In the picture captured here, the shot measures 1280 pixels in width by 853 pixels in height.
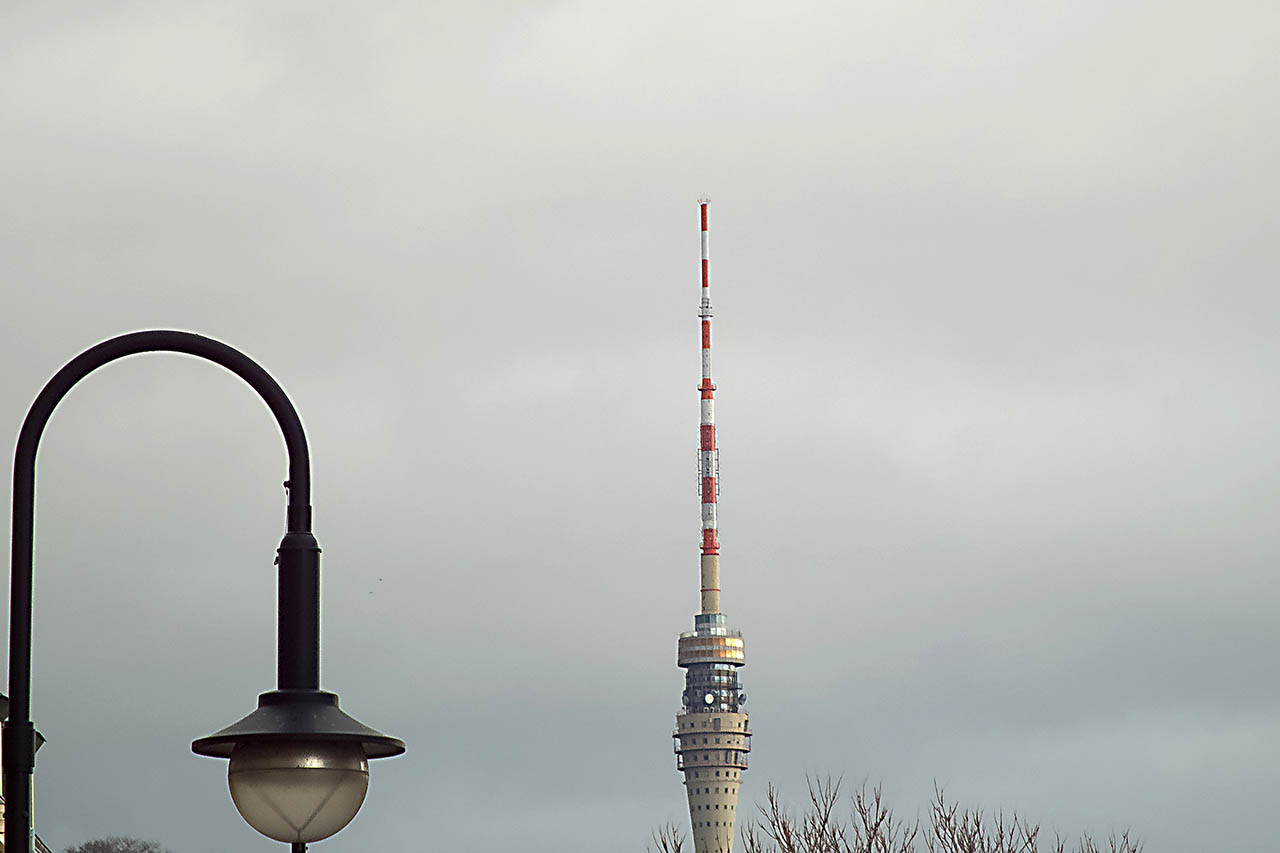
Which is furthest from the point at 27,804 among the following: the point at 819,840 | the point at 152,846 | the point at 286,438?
the point at 152,846

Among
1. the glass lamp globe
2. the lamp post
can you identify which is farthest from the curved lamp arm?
the glass lamp globe

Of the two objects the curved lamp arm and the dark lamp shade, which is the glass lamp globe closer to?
the dark lamp shade

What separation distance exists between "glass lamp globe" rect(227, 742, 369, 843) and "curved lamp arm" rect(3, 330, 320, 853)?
11.9 inches

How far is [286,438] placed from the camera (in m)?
8.70

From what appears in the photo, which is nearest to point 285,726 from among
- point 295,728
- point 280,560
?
point 295,728

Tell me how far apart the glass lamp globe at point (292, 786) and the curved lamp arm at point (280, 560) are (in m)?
0.30

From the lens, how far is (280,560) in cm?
869

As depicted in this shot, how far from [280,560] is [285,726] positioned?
750 mm

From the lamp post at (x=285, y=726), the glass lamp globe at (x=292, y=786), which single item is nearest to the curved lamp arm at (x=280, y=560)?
the lamp post at (x=285, y=726)

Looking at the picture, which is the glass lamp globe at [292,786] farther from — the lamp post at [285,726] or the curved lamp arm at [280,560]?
the curved lamp arm at [280,560]

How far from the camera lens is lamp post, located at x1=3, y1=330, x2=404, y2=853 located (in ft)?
27.4

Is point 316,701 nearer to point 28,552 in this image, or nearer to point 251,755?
point 251,755

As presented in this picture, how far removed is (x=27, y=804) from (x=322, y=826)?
4.30ft

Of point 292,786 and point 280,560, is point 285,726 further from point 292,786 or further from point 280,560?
point 280,560
